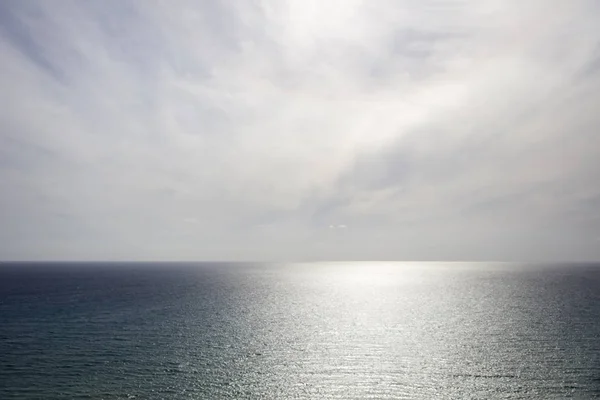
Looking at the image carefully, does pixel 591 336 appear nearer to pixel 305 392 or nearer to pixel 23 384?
pixel 305 392

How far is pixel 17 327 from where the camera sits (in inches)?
4090

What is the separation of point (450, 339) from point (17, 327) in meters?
123

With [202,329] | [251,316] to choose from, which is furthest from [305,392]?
[251,316]

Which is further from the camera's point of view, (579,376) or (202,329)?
(202,329)

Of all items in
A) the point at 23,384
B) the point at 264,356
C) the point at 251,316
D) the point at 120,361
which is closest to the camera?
the point at 23,384

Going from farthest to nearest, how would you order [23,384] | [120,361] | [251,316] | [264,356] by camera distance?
[251,316]
[264,356]
[120,361]
[23,384]

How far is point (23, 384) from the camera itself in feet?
202

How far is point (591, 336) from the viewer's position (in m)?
95.2

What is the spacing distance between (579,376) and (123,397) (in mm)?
80059

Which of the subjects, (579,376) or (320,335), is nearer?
(579,376)

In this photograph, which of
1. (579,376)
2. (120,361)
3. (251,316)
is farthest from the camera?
(251,316)

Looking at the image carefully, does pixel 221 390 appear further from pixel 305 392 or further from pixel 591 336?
pixel 591 336

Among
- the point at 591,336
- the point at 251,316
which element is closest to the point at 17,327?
the point at 251,316

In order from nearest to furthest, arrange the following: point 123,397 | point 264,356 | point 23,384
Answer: point 123,397 → point 23,384 → point 264,356
